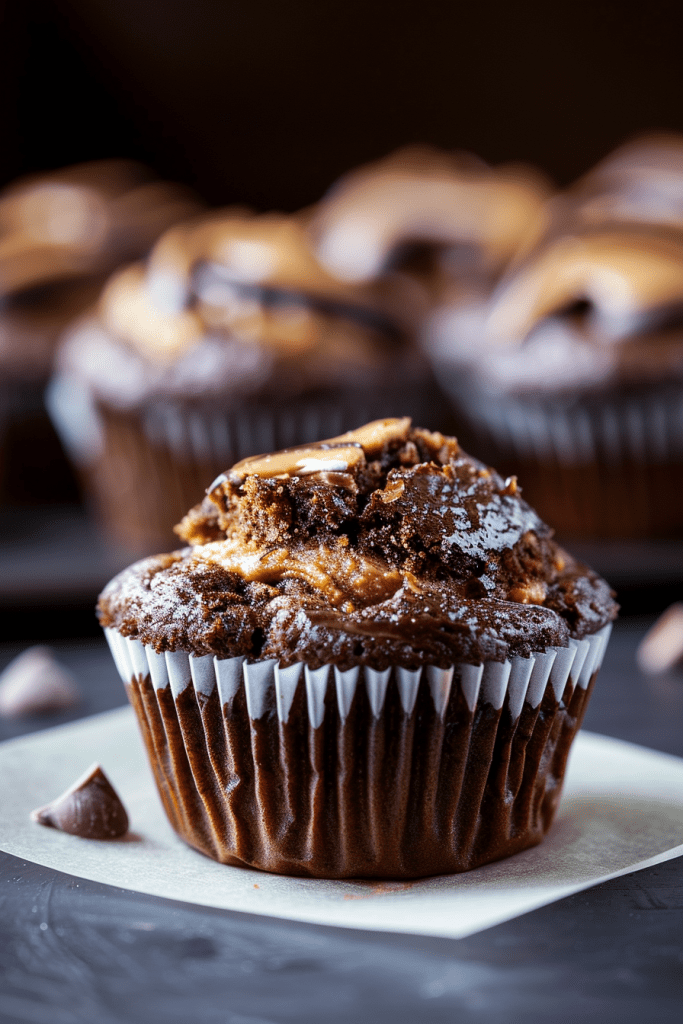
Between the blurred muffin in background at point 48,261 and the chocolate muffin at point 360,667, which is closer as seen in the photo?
the chocolate muffin at point 360,667

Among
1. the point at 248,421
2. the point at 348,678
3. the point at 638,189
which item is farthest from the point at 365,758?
the point at 638,189

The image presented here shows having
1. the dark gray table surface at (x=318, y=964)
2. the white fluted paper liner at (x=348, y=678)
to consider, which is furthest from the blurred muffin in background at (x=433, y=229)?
the dark gray table surface at (x=318, y=964)

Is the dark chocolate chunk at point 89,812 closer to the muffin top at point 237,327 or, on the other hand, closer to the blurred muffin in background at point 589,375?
the muffin top at point 237,327

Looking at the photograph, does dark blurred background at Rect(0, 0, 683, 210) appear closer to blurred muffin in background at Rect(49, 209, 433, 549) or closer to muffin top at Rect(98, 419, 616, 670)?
blurred muffin in background at Rect(49, 209, 433, 549)

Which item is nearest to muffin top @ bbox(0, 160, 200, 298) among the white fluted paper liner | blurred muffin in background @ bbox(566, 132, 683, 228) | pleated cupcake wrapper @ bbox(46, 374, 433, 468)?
pleated cupcake wrapper @ bbox(46, 374, 433, 468)

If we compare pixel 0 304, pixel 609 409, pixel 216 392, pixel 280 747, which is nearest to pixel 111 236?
pixel 0 304

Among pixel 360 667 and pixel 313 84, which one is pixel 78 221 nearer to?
pixel 313 84

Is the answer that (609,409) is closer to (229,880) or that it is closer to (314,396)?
(314,396)
